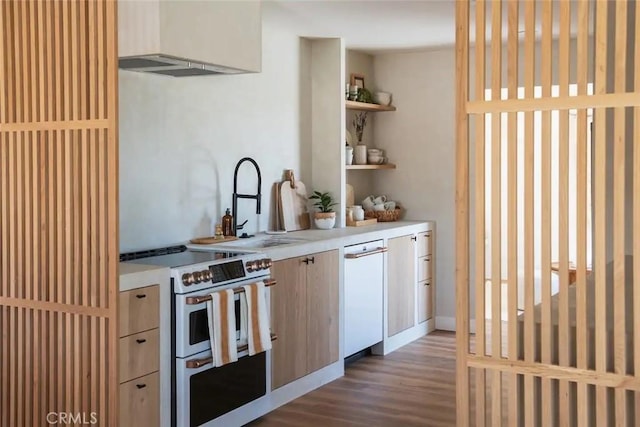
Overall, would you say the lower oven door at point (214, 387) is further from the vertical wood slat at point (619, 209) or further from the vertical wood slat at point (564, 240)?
the vertical wood slat at point (619, 209)

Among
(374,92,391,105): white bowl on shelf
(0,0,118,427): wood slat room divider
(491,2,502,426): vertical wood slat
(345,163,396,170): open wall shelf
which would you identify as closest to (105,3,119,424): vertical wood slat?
(0,0,118,427): wood slat room divider

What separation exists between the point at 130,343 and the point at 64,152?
87 cm

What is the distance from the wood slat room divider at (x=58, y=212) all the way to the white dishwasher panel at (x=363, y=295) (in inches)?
92.1

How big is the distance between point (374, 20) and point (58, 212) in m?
2.79

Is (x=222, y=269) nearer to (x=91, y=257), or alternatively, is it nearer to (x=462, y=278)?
(x=91, y=257)

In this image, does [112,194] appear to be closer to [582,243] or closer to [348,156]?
[582,243]

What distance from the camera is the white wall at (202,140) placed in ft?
13.6

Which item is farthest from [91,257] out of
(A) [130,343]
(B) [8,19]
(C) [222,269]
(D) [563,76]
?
(D) [563,76]

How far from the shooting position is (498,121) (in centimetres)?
244

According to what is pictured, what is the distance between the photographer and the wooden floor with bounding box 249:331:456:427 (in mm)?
4188

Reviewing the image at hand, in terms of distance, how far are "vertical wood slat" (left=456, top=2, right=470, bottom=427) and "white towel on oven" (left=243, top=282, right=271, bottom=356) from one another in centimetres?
159

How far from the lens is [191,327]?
3.54 metres

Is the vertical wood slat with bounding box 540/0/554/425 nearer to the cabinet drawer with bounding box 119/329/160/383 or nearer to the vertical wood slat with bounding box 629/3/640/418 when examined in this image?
the vertical wood slat with bounding box 629/3/640/418

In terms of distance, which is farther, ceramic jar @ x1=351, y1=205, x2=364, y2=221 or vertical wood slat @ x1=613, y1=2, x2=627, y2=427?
ceramic jar @ x1=351, y1=205, x2=364, y2=221
